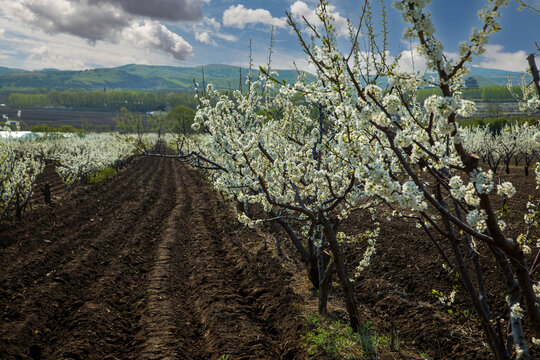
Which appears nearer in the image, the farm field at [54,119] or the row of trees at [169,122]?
the row of trees at [169,122]

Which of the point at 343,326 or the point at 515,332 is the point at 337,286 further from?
the point at 515,332

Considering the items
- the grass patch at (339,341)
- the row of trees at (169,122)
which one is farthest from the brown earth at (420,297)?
the row of trees at (169,122)

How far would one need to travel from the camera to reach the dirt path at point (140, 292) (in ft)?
19.8

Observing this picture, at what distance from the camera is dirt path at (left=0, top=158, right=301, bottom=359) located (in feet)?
19.8

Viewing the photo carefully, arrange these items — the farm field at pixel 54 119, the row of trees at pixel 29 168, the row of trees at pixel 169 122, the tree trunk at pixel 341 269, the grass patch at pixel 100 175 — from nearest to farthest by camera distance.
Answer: the tree trunk at pixel 341 269 → the row of trees at pixel 169 122 → the row of trees at pixel 29 168 → the grass patch at pixel 100 175 → the farm field at pixel 54 119

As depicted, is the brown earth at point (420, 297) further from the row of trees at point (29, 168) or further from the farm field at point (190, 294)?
the row of trees at point (29, 168)

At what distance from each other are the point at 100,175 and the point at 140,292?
2110cm

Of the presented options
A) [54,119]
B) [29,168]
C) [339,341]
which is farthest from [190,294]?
[54,119]

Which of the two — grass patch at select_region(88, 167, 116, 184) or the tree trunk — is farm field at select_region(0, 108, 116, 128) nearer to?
grass patch at select_region(88, 167, 116, 184)

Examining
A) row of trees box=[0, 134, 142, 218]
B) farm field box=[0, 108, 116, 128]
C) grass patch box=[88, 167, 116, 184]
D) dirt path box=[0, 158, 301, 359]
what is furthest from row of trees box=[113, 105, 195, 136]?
farm field box=[0, 108, 116, 128]

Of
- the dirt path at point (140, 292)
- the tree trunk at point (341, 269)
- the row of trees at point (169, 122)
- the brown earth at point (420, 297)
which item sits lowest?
the dirt path at point (140, 292)

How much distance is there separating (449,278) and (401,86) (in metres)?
6.74

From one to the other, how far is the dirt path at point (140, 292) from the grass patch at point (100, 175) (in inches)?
415

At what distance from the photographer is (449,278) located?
8.12 m
